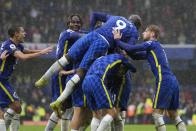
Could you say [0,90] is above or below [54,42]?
above

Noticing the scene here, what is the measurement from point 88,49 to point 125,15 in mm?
21176

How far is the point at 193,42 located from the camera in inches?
1236

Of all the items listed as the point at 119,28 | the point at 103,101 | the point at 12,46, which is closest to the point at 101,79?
the point at 103,101

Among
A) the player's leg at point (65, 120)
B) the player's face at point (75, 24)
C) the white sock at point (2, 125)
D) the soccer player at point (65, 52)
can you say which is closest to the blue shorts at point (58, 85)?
the soccer player at point (65, 52)

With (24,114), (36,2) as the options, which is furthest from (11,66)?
(36,2)

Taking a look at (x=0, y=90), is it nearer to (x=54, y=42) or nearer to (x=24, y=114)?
(x=24, y=114)

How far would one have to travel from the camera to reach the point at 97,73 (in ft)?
35.4

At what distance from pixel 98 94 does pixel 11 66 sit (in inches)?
111

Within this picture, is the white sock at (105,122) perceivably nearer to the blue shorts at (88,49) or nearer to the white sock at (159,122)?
the blue shorts at (88,49)

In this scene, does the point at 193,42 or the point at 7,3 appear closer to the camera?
the point at 193,42

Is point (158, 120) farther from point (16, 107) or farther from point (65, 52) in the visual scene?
point (16, 107)

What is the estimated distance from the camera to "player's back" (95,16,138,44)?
37.7 feet

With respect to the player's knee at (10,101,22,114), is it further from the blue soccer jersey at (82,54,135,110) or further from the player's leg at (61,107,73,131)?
the blue soccer jersey at (82,54,135,110)

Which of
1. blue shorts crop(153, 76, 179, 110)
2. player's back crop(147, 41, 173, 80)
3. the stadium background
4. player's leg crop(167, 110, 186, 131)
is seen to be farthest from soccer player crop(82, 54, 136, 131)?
the stadium background
